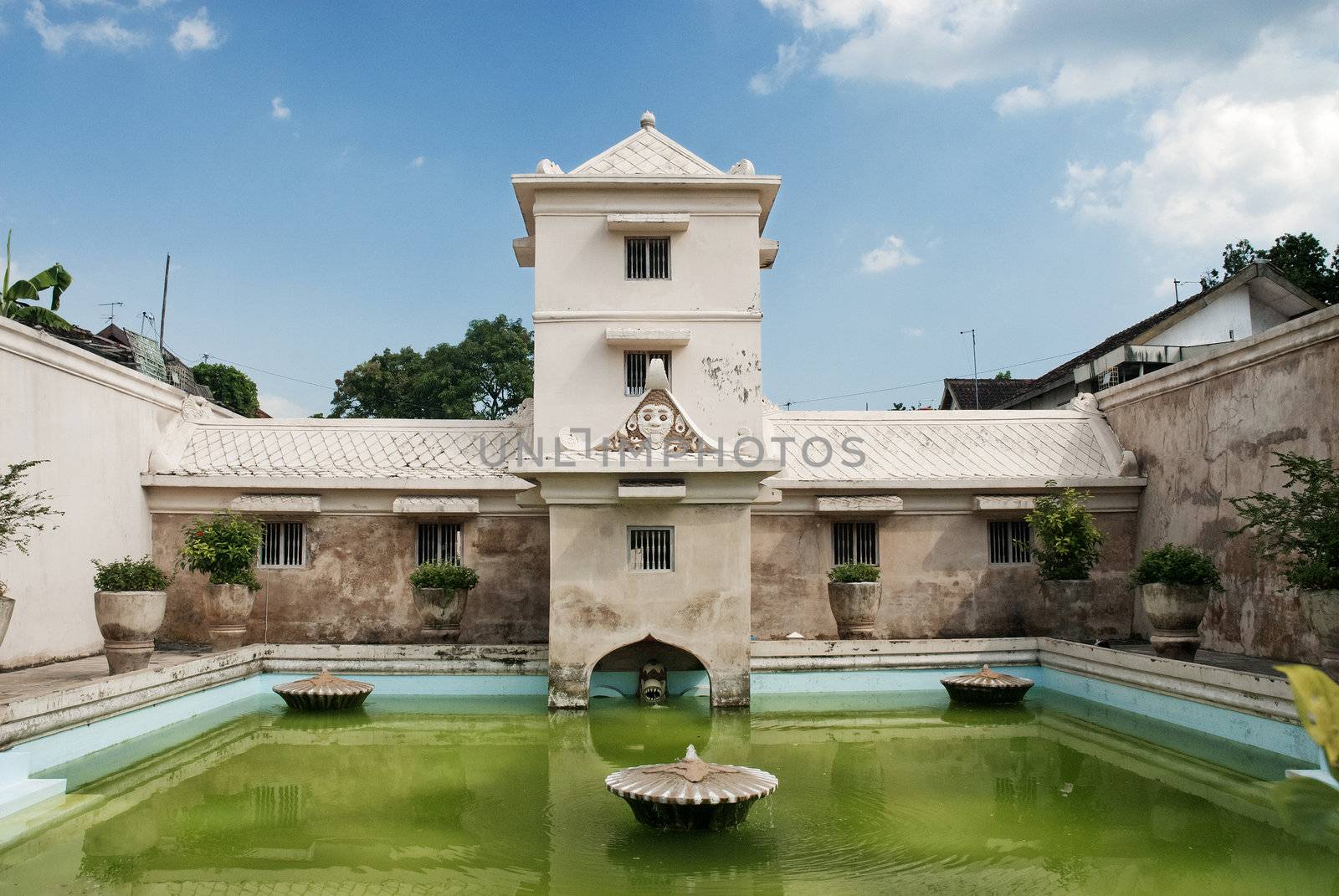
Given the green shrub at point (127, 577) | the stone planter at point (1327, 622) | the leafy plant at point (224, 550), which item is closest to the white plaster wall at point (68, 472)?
the leafy plant at point (224, 550)

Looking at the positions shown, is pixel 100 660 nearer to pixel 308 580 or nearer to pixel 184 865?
pixel 308 580

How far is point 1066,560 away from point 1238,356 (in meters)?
3.11

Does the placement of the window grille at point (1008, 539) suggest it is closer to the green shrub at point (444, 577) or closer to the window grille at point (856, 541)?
the window grille at point (856, 541)

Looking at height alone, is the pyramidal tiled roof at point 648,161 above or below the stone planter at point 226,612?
above

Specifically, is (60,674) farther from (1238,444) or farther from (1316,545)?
(1238,444)

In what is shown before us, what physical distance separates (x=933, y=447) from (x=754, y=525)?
302 centimetres

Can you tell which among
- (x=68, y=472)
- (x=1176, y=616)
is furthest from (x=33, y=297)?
(x=1176, y=616)

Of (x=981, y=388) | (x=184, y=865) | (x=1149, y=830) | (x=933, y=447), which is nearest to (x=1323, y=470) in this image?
(x=1149, y=830)

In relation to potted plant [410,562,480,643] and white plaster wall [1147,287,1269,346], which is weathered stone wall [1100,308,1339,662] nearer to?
white plaster wall [1147,287,1269,346]

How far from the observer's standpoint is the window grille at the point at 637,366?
13.8 m

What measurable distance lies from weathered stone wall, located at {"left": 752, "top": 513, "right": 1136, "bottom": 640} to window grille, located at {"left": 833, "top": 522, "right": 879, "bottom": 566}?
0.09 metres

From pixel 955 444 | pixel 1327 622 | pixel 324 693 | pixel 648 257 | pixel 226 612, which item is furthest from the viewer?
pixel 955 444

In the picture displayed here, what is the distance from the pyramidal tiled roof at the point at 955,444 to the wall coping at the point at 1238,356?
83 cm

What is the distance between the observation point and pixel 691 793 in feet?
18.6
